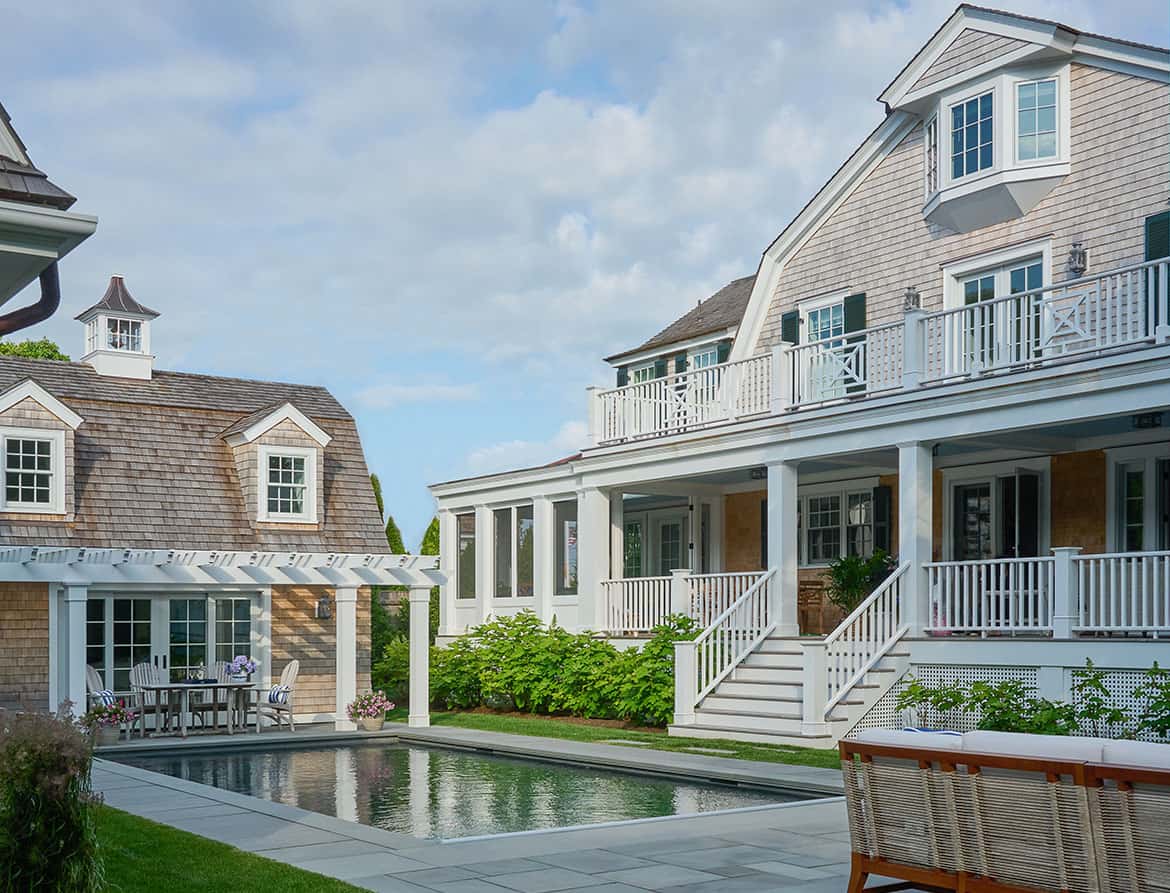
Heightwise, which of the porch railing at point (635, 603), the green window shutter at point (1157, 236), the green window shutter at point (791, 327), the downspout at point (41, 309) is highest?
the green window shutter at point (1157, 236)

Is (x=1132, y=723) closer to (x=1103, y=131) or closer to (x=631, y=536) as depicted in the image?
(x=1103, y=131)

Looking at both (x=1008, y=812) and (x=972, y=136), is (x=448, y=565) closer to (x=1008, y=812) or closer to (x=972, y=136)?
(x=972, y=136)

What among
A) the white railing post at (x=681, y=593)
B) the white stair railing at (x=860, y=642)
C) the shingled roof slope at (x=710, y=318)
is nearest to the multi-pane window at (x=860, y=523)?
the white railing post at (x=681, y=593)

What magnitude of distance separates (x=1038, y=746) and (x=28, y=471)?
17.6 metres

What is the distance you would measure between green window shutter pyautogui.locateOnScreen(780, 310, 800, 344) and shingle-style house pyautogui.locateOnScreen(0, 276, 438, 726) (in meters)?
7.00

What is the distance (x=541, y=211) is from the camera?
24812 mm

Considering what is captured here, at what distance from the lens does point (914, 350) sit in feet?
57.0

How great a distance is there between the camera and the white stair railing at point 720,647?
59.8ft

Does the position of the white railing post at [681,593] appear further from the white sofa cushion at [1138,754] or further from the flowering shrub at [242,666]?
the white sofa cushion at [1138,754]

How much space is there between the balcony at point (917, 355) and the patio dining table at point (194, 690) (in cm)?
700

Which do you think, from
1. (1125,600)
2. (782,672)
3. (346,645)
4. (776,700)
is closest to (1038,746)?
(1125,600)

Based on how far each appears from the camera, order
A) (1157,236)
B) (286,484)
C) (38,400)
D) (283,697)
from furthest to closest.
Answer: (286,484), (38,400), (283,697), (1157,236)

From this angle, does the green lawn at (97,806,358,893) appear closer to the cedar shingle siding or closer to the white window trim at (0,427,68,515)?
the white window trim at (0,427,68,515)

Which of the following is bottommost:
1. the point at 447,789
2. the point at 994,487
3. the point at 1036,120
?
the point at 447,789
